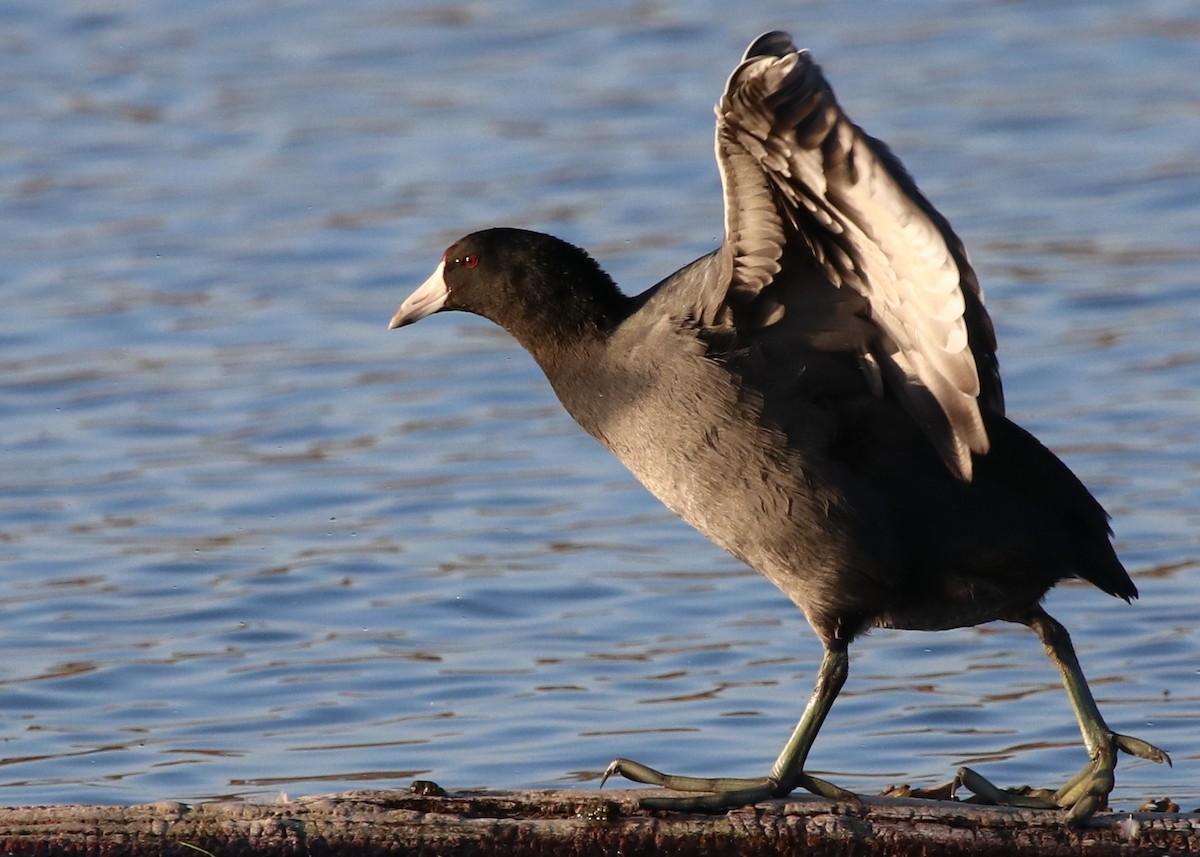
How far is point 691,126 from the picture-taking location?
12.6 metres

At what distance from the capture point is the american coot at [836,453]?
4691mm

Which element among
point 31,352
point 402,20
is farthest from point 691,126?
point 31,352

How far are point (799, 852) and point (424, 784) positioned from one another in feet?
2.49

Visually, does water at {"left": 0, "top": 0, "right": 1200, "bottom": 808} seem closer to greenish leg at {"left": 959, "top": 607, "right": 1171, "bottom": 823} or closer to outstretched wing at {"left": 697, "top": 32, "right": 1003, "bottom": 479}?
greenish leg at {"left": 959, "top": 607, "right": 1171, "bottom": 823}

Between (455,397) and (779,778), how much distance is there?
4.44m

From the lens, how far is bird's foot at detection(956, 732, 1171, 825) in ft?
15.1

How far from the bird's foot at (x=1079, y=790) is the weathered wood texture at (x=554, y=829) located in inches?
2.3

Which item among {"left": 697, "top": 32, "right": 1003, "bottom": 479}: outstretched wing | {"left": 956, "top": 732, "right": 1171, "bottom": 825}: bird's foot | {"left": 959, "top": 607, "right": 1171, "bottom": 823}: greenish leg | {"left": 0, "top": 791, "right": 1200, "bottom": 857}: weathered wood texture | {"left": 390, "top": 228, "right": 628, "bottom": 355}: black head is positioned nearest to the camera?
{"left": 697, "top": 32, "right": 1003, "bottom": 479}: outstretched wing

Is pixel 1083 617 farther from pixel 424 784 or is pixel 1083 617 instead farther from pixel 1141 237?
pixel 1141 237

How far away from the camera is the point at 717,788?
480cm

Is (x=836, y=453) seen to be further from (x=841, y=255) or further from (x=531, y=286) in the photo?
(x=531, y=286)

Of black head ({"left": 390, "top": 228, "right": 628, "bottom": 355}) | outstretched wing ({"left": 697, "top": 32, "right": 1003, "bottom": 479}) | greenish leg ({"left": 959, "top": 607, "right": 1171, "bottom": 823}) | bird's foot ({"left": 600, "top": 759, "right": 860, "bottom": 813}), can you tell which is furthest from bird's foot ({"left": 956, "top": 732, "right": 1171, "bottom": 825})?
black head ({"left": 390, "top": 228, "right": 628, "bottom": 355})

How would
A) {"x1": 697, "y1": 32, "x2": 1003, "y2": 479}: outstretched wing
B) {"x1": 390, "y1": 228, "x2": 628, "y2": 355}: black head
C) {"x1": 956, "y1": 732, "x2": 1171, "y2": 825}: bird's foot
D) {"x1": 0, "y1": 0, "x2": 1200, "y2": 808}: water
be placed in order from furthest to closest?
{"x1": 0, "y1": 0, "x2": 1200, "y2": 808}: water, {"x1": 390, "y1": 228, "x2": 628, "y2": 355}: black head, {"x1": 956, "y1": 732, "x2": 1171, "y2": 825}: bird's foot, {"x1": 697, "y1": 32, "x2": 1003, "y2": 479}: outstretched wing

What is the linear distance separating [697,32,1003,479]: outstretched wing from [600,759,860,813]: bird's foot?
753 mm
